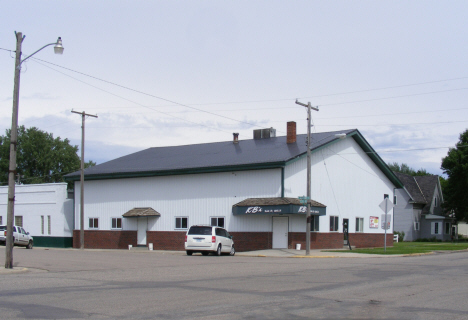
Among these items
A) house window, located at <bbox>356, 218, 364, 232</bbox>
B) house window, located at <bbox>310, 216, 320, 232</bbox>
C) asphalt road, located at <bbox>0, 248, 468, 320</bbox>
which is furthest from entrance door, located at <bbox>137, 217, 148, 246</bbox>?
asphalt road, located at <bbox>0, 248, 468, 320</bbox>

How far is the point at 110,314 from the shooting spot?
10.2 metres

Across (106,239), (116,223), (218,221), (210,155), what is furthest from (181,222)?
(106,239)

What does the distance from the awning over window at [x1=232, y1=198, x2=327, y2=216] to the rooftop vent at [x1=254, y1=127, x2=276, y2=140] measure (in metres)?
10.5

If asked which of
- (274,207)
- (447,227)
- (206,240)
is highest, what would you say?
(274,207)

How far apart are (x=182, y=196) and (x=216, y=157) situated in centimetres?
394

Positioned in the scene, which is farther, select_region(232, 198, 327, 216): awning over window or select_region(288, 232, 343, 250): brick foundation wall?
select_region(288, 232, 343, 250): brick foundation wall

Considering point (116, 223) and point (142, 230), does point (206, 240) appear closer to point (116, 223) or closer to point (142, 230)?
point (142, 230)

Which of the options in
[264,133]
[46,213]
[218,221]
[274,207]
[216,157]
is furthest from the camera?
[46,213]

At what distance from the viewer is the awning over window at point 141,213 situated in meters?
42.7

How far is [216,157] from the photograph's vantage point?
4294 cm

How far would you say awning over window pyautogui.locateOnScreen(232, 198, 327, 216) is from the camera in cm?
3559

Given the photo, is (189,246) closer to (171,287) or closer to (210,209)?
(210,209)

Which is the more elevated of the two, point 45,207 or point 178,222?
point 45,207

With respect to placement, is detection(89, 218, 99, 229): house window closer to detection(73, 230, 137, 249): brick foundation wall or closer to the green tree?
detection(73, 230, 137, 249): brick foundation wall
